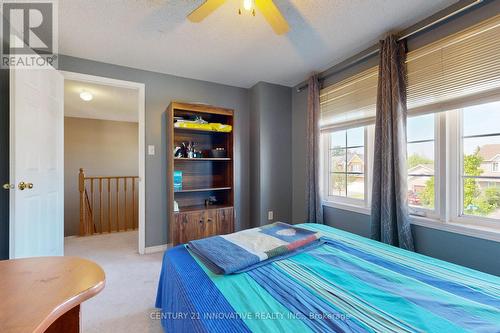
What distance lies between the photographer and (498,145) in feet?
5.23

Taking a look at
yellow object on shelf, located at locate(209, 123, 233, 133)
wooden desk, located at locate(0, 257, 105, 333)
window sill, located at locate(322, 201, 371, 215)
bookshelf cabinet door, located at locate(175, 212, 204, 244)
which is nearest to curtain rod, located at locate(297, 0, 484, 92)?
yellow object on shelf, located at locate(209, 123, 233, 133)

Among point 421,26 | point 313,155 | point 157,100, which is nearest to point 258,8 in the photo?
point 421,26

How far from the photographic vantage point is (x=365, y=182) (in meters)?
2.51

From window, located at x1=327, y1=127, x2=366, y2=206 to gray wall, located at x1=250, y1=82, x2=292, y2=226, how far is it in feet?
2.29

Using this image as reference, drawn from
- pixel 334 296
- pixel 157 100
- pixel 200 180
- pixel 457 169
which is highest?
pixel 157 100

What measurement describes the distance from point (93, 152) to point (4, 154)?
387 cm

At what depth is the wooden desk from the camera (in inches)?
23.6

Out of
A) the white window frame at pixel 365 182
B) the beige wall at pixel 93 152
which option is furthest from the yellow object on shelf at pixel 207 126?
the beige wall at pixel 93 152

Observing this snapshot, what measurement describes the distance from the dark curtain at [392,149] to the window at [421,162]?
0.67 feet

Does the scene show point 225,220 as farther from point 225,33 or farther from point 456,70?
Answer: point 456,70

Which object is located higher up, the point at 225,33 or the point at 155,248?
the point at 225,33

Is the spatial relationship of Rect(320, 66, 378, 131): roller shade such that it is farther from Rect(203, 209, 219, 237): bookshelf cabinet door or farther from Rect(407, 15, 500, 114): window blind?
Rect(203, 209, 219, 237): bookshelf cabinet door

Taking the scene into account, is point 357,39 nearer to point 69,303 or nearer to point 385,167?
point 385,167

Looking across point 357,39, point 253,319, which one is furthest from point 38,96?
point 357,39
